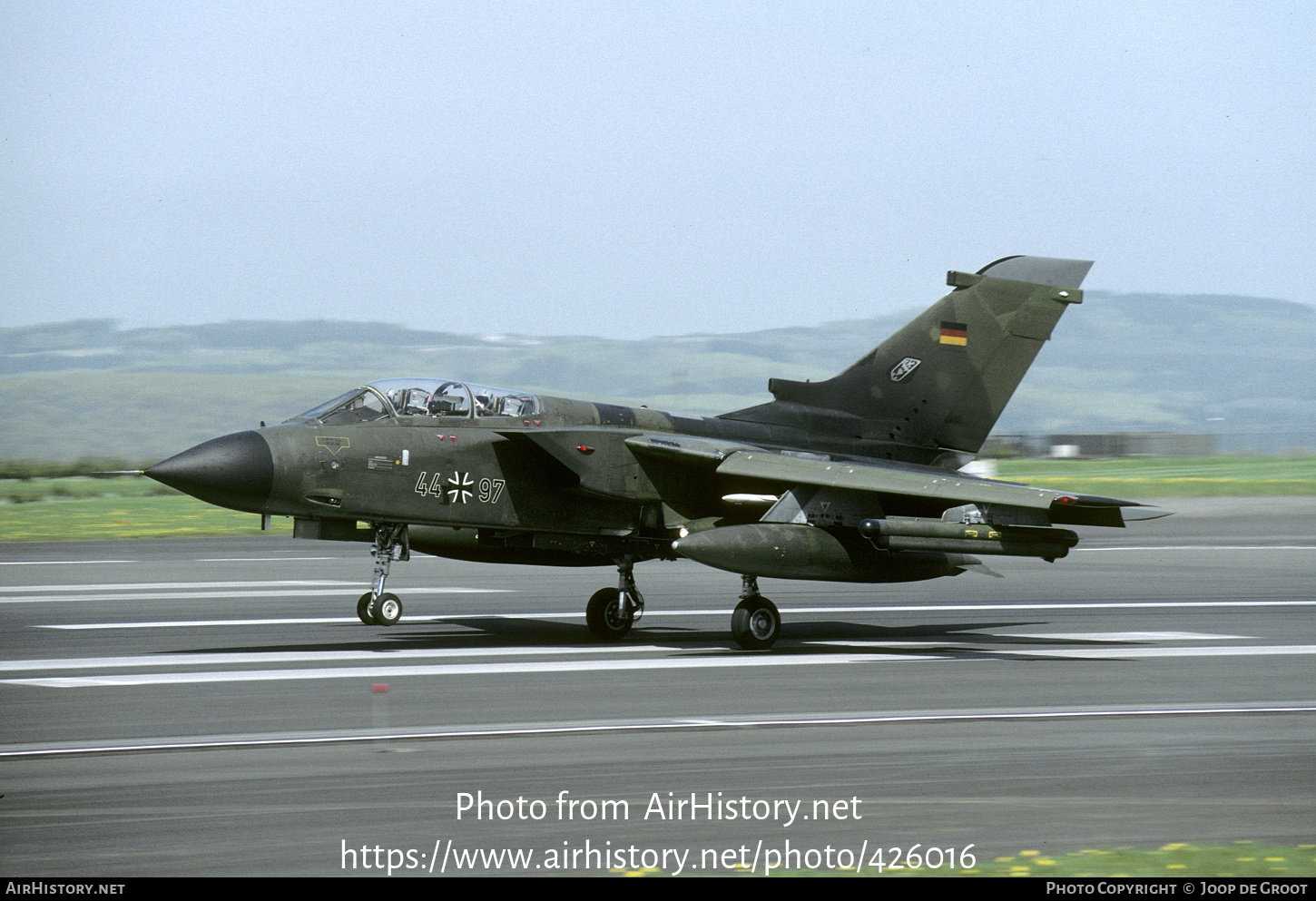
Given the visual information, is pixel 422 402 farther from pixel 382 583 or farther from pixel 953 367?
pixel 953 367

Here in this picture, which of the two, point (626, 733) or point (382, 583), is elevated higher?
point (382, 583)

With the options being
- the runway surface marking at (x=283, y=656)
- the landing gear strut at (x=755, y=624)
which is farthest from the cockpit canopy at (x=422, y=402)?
the landing gear strut at (x=755, y=624)

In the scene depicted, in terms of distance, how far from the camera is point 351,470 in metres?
15.0

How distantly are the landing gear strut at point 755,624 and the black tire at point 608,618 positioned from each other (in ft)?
5.17

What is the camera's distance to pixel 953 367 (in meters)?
18.1

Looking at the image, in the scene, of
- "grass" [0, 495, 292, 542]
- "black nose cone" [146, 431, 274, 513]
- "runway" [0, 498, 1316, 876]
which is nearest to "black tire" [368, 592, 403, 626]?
"runway" [0, 498, 1316, 876]

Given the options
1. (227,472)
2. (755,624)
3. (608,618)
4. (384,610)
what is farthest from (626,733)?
(608,618)

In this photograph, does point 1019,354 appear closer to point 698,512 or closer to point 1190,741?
point 698,512

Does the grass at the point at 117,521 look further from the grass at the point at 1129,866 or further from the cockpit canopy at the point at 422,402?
the grass at the point at 1129,866

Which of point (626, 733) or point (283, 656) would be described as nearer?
point (626, 733)

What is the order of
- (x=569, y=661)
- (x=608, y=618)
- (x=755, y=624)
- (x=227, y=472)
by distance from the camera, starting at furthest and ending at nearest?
(x=608, y=618) → (x=755, y=624) → (x=569, y=661) → (x=227, y=472)

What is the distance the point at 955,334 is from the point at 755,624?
16.5ft

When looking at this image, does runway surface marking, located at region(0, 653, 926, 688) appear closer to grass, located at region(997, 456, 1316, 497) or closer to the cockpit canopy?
the cockpit canopy

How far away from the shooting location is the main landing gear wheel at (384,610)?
15.7 metres
